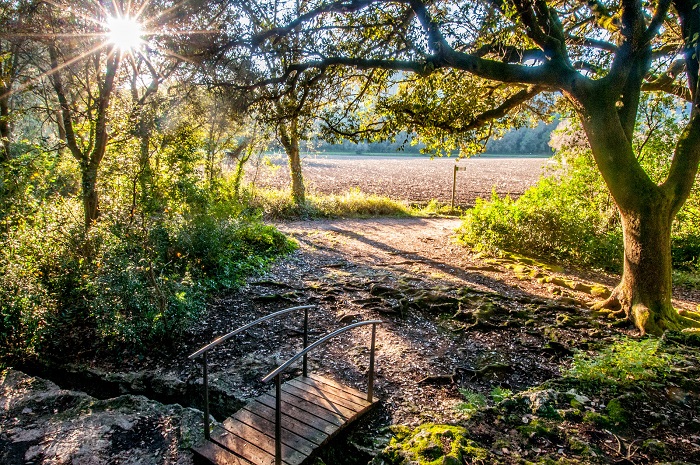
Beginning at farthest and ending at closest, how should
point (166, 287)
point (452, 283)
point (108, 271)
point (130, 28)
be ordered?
1. point (452, 283)
2. point (130, 28)
3. point (166, 287)
4. point (108, 271)

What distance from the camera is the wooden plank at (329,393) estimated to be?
4516 millimetres

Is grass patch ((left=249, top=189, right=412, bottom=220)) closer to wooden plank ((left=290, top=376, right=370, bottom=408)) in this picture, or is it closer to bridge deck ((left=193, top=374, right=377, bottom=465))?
wooden plank ((left=290, top=376, right=370, bottom=408))

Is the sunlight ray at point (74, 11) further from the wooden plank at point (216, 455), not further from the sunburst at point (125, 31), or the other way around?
the wooden plank at point (216, 455)

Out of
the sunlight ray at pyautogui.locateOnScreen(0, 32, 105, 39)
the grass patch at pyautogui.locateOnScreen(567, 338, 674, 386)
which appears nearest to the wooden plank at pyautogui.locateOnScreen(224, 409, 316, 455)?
the grass patch at pyautogui.locateOnScreen(567, 338, 674, 386)

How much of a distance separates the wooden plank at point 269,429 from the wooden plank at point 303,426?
30 mm

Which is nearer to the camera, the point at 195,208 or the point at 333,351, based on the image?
the point at 333,351

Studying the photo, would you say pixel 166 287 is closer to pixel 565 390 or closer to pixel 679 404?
pixel 565 390

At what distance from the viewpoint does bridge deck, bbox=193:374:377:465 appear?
3.75 meters

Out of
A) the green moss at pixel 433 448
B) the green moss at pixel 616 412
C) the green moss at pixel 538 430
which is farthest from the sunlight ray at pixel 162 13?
the green moss at pixel 616 412

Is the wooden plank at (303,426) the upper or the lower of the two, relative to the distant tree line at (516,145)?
lower

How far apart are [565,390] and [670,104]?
30.9ft

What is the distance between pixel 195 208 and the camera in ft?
29.1

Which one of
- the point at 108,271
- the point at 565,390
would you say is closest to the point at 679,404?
the point at 565,390

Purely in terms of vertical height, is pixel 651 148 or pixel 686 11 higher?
pixel 686 11
